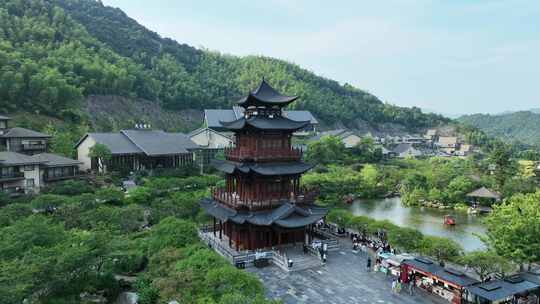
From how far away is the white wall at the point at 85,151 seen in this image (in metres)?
55.9

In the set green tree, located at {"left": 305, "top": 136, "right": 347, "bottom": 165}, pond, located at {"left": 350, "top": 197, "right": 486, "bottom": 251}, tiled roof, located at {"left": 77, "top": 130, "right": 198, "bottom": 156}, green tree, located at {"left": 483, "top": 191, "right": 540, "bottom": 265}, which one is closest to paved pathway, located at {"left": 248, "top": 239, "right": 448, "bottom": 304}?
green tree, located at {"left": 483, "top": 191, "right": 540, "bottom": 265}

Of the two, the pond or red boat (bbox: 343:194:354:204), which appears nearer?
the pond

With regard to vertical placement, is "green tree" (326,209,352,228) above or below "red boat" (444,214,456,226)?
above

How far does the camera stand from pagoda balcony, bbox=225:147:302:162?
2906 centimetres

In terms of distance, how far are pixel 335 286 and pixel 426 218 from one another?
3257 cm

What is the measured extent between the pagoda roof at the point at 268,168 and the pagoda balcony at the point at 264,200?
2167 millimetres

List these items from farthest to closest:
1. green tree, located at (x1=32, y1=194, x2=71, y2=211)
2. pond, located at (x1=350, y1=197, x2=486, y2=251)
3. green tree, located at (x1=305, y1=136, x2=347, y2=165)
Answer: green tree, located at (x1=305, y1=136, x2=347, y2=165), pond, located at (x1=350, y1=197, x2=486, y2=251), green tree, located at (x1=32, y1=194, x2=71, y2=211)

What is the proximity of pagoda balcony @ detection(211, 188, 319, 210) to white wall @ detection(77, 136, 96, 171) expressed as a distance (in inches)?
1276

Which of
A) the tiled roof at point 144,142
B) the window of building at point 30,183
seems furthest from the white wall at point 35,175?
the tiled roof at point 144,142

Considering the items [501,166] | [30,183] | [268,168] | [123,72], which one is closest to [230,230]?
[268,168]

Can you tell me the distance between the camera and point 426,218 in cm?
5069

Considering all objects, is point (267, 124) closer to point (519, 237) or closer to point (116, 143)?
point (519, 237)

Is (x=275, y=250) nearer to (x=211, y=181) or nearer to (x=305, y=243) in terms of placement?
(x=305, y=243)

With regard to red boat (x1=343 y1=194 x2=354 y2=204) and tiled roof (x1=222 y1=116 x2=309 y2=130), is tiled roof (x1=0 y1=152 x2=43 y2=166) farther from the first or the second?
red boat (x1=343 y1=194 x2=354 y2=204)
